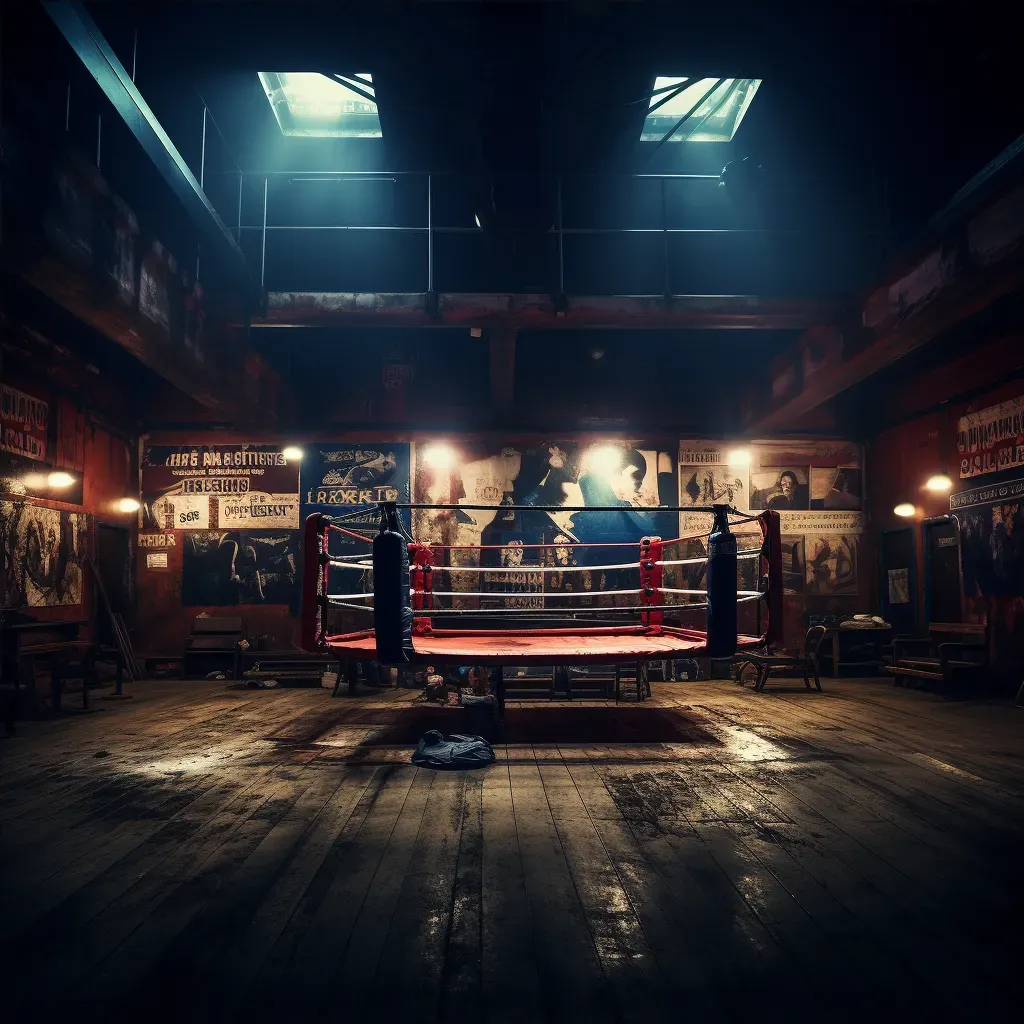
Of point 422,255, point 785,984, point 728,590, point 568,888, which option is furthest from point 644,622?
point 422,255

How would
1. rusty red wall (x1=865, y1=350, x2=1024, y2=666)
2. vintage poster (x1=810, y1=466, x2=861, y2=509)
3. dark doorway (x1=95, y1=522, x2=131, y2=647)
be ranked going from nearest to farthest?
rusty red wall (x1=865, y1=350, x2=1024, y2=666) → dark doorway (x1=95, y1=522, x2=131, y2=647) → vintage poster (x1=810, y1=466, x2=861, y2=509)

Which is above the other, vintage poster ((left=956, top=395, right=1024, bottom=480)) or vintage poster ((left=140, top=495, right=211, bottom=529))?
vintage poster ((left=956, top=395, right=1024, bottom=480))

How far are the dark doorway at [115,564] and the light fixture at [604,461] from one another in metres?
6.31

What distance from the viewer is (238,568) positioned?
26.9 feet

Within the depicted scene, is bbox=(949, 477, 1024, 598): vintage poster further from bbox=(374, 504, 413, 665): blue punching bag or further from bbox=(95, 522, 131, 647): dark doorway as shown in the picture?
bbox=(95, 522, 131, 647): dark doorway

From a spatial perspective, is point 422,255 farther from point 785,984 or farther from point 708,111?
point 785,984

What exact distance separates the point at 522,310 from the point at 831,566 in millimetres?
5724

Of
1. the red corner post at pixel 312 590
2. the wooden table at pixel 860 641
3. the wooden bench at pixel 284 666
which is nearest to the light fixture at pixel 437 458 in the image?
the wooden bench at pixel 284 666

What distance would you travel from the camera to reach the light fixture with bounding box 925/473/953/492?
7.25 meters

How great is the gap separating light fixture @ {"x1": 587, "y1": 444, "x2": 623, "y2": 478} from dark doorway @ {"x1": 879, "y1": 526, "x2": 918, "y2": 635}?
3.77 metres

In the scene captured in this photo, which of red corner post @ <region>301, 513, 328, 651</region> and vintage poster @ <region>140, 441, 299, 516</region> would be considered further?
vintage poster @ <region>140, 441, 299, 516</region>

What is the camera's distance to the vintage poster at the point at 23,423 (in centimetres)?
588

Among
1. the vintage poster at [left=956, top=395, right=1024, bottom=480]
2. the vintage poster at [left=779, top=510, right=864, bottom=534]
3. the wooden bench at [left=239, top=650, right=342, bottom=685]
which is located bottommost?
the wooden bench at [left=239, top=650, right=342, bottom=685]

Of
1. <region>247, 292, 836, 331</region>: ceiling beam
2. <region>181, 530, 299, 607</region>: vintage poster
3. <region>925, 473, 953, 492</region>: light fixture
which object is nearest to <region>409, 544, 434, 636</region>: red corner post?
<region>247, 292, 836, 331</region>: ceiling beam
